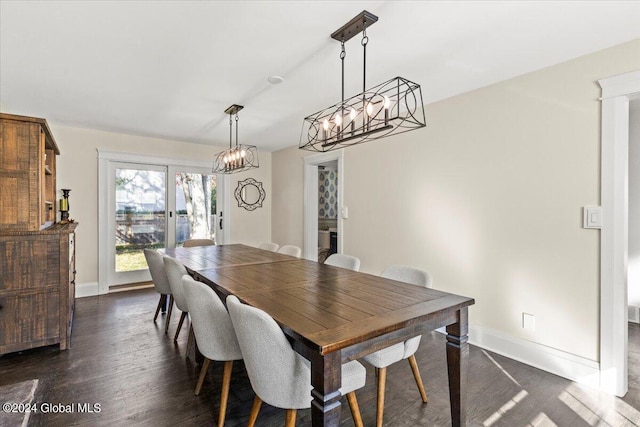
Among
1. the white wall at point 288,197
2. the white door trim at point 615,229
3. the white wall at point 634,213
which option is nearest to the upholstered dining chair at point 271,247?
the white wall at point 288,197

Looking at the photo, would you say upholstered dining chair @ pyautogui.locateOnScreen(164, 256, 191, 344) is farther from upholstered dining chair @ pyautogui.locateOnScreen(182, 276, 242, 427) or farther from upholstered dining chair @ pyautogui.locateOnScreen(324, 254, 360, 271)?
upholstered dining chair @ pyautogui.locateOnScreen(324, 254, 360, 271)

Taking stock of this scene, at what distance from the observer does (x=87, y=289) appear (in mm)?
4477

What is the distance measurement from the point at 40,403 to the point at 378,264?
10.2 feet

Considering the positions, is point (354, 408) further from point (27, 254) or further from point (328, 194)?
point (328, 194)

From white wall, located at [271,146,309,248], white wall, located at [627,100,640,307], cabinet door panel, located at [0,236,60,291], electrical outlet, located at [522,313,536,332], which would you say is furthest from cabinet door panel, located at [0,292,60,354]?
white wall, located at [627,100,640,307]

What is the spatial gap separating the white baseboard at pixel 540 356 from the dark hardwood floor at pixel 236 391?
71 mm

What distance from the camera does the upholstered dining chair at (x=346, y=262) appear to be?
108 inches

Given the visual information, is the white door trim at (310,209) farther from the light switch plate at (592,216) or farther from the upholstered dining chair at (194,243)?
the light switch plate at (592,216)

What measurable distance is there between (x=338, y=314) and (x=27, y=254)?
2.68 meters

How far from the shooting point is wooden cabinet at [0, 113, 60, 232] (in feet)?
8.31

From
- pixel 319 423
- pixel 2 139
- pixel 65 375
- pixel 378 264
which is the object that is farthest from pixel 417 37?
pixel 65 375

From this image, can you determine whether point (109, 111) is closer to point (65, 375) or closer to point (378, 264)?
point (65, 375)

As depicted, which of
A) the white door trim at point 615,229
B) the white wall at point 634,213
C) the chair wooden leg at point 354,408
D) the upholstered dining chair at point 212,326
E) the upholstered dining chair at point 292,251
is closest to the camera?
the chair wooden leg at point 354,408

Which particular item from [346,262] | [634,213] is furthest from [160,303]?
[634,213]
